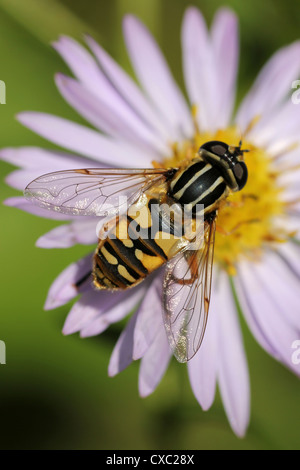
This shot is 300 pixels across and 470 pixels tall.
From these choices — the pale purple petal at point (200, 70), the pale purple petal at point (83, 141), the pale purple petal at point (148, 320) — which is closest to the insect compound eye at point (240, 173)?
the pale purple petal at point (148, 320)

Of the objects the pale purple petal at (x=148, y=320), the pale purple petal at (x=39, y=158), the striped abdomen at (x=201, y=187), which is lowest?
the pale purple petal at (x=148, y=320)

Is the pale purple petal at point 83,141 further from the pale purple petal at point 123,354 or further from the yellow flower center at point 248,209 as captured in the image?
the pale purple petal at point 123,354

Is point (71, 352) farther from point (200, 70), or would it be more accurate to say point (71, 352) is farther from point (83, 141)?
point (200, 70)

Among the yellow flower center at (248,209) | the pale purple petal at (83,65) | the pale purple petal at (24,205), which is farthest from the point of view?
the yellow flower center at (248,209)

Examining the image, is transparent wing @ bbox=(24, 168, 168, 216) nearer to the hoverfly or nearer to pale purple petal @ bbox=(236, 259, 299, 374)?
the hoverfly

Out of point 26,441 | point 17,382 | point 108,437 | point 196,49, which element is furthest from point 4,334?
point 196,49
